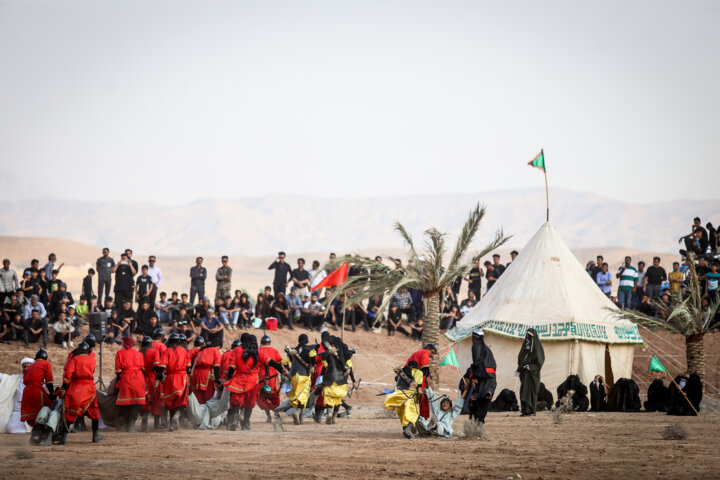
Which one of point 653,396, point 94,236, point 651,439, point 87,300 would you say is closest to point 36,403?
point 651,439

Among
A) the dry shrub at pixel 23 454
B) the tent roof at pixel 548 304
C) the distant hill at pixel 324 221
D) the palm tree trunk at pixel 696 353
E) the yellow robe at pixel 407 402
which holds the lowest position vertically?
the dry shrub at pixel 23 454

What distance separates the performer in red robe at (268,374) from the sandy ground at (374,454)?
0.73 metres

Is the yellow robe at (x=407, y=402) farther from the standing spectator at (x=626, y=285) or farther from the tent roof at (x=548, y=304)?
the standing spectator at (x=626, y=285)

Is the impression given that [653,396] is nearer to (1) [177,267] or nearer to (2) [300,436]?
(2) [300,436]

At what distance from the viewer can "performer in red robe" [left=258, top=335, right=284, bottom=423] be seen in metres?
15.7

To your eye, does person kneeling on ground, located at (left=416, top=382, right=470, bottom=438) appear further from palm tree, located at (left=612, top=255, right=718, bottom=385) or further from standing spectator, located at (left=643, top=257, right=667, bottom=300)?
standing spectator, located at (left=643, top=257, right=667, bottom=300)

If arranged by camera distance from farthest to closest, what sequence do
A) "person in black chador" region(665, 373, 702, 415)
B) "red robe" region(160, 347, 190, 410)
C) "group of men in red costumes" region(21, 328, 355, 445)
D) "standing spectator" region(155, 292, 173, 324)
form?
"standing spectator" region(155, 292, 173, 324) → "person in black chador" region(665, 373, 702, 415) → "red robe" region(160, 347, 190, 410) → "group of men in red costumes" region(21, 328, 355, 445)

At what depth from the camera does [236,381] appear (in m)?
15.2

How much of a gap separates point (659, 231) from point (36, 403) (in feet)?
454

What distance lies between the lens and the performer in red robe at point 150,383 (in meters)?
14.6

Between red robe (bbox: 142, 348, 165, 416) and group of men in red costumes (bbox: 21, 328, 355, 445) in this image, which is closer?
group of men in red costumes (bbox: 21, 328, 355, 445)

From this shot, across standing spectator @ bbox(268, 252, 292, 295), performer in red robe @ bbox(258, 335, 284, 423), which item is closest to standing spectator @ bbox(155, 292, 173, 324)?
standing spectator @ bbox(268, 252, 292, 295)

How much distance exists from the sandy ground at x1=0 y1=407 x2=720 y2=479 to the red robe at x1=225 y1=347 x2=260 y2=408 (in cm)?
58

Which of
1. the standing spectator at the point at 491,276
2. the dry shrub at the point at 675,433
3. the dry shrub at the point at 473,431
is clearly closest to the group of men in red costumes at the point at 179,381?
the dry shrub at the point at 473,431
